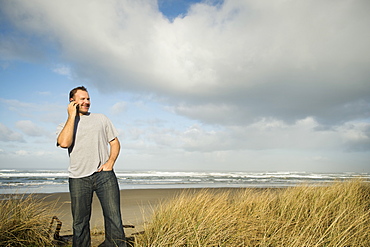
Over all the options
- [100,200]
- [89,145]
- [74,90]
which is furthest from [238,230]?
[74,90]

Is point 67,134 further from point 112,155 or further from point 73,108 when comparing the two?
point 112,155

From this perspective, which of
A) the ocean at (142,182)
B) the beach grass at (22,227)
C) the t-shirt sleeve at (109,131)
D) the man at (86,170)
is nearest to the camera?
the man at (86,170)

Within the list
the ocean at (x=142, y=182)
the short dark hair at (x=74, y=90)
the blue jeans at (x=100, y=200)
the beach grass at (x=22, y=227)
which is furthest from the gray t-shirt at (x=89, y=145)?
the ocean at (x=142, y=182)

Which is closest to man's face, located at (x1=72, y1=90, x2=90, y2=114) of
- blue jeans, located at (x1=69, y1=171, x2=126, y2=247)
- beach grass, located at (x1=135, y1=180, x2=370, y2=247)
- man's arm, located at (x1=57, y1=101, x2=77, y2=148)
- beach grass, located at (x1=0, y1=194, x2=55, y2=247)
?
man's arm, located at (x1=57, y1=101, x2=77, y2=148)

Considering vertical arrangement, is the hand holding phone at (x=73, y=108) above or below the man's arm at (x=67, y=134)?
above

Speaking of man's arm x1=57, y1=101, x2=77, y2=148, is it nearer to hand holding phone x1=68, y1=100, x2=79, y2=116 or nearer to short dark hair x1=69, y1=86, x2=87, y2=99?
hand holding phone x1=68, y1=100, x2=79, y2=116

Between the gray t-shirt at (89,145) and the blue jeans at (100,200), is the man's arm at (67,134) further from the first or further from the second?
the blue jeans at (100,200)

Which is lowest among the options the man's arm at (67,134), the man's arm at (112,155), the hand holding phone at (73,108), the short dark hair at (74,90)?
the man's arm at (112,155)

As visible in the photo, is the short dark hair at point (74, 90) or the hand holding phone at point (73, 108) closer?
the hand holding phone at point (73, 108)

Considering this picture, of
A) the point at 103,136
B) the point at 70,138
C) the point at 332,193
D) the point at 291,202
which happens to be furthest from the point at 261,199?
the point at 70,138

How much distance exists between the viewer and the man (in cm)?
298

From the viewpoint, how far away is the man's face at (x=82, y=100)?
3.13m

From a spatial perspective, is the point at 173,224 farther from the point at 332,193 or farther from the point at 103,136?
the point at 332,193

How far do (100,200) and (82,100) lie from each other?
1.19 m
